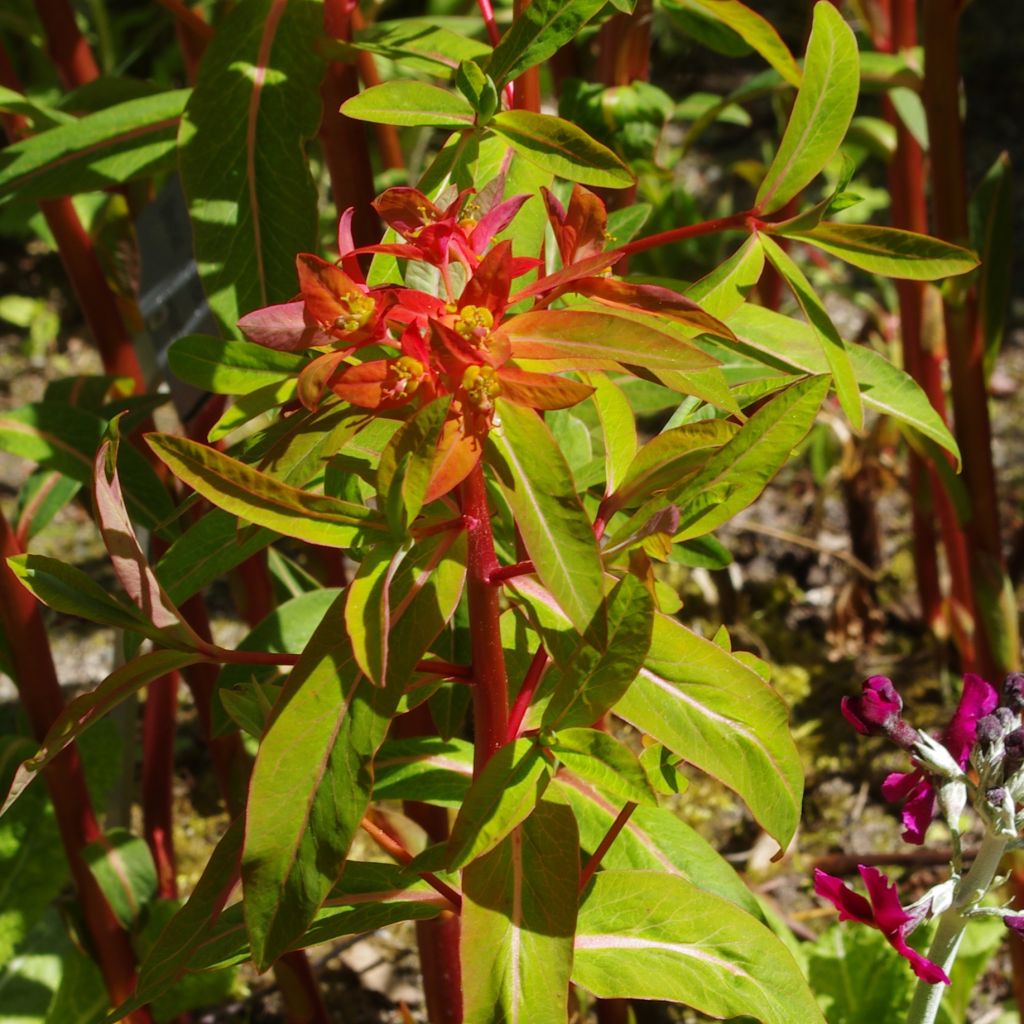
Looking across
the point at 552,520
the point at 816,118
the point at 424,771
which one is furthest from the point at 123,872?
the point at 816,118

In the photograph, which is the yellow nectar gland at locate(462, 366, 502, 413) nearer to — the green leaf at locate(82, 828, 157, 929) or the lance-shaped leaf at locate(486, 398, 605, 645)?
the lance-shaped leaf at locate(486, 398, 605, 645)

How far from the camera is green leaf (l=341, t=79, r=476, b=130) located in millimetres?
713

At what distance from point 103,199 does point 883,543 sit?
4.08 ft

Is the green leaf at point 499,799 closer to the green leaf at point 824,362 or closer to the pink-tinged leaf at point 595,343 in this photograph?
the pink-tinged leaf at point 595,343

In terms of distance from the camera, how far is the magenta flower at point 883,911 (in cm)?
74

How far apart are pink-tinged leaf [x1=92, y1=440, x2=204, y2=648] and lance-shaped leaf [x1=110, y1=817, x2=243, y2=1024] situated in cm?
13

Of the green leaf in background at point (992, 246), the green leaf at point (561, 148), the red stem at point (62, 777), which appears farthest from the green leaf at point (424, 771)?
the green leaf in background at point (992, 246)

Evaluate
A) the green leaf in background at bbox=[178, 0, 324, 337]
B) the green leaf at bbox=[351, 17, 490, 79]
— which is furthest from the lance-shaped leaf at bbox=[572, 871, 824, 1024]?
the green leaf at bbox=[351, 17, 490, 79]

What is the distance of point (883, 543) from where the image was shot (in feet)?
6.56

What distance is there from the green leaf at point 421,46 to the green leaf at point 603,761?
48cm

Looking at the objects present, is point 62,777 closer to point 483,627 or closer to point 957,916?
point 483,627

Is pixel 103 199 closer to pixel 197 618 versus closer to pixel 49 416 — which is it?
pixel 49 416

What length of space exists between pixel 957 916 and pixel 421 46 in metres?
0.69

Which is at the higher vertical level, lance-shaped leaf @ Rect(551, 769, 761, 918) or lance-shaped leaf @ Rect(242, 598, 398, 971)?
lance-shaped leaf @ Rect(242, 598, 398, 971)
